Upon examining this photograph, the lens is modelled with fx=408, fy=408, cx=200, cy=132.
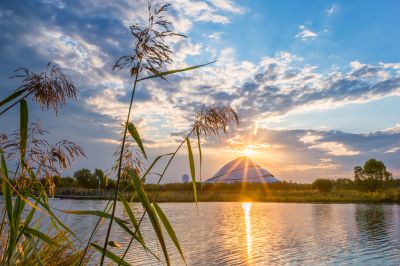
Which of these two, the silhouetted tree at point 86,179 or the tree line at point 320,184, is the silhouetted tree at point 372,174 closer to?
the tree line at point 320,184

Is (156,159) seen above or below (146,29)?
below

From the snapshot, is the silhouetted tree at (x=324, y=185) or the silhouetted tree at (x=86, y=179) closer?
the silhouetted tree at (x=324, y=185)

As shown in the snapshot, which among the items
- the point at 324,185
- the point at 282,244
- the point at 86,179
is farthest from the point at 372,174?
the point at 86,179

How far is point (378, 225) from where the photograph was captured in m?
19.9

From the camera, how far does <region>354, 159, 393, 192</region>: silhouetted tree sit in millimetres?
49938

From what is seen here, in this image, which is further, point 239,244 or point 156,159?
point 239,244

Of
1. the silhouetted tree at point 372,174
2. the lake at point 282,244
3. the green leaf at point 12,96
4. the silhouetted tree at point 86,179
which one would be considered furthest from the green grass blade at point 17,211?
the silhouetted tree at point 86,179

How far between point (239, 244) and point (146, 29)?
12680mm

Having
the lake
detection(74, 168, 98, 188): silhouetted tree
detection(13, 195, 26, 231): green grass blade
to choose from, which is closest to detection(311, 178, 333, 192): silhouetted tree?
the lake

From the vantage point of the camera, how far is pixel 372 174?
50250mm

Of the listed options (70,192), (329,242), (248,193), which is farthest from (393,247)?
(70,192)

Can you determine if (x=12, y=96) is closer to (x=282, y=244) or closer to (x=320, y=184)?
(x=282, y=244)

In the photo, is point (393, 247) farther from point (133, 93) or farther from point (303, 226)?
point (133, 93)

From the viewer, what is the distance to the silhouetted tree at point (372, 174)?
1966 inches
